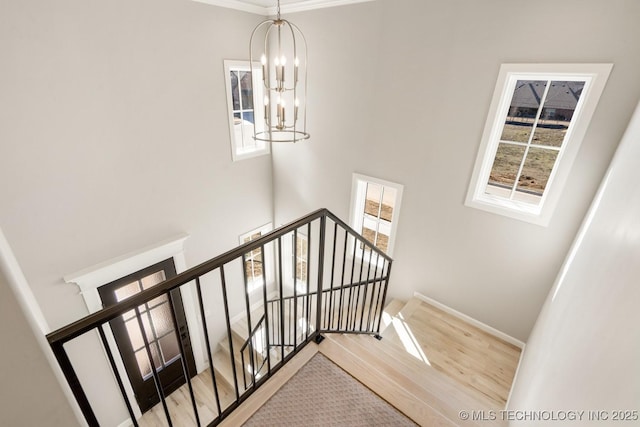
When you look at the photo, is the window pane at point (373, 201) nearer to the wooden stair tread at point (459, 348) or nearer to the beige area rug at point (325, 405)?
the wooden stair tread at point (459, 348)

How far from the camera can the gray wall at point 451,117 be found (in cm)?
224

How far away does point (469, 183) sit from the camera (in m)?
3.03

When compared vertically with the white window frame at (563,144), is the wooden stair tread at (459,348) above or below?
below

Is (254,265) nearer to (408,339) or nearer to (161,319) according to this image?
(161,319)

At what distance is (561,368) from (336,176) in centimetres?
334

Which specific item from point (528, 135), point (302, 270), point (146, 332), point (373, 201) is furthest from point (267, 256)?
point (528, 135)

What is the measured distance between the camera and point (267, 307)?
1.85 meters

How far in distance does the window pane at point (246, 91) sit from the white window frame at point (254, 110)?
0.07 metres

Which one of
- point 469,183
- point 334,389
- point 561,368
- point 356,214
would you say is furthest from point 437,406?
point 356,214

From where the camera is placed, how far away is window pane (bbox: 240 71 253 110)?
4293 mm

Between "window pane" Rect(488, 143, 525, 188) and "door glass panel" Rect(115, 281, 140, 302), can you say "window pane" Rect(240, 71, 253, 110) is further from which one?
"window pane" Rect(488, 143, 525, 188)

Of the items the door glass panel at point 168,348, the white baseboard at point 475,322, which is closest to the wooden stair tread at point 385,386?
the white baseboard at point 475,322

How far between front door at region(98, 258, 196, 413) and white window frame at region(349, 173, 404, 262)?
256 cm

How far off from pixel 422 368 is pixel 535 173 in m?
10.4
